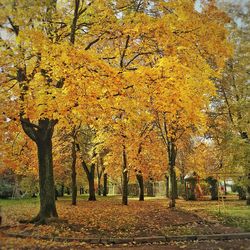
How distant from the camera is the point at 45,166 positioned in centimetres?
1505

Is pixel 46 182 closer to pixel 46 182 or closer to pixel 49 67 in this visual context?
pixel 46 182

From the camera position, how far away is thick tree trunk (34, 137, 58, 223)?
48.4 feet

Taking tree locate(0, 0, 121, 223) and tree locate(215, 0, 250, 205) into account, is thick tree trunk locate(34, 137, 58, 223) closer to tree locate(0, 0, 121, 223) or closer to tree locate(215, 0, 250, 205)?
tree locate(0, 0, 121, 223)

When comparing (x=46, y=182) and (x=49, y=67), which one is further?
(x=46, y=182)

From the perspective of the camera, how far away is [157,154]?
3133 cm

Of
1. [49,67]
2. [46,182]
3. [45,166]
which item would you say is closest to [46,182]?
[46,182]

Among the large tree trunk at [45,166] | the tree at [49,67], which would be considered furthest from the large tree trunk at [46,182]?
the tree at [49,67]

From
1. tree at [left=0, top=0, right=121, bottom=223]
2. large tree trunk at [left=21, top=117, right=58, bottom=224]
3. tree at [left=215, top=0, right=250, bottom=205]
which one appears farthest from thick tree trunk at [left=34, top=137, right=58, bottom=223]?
tree at [left=215, top=0, right=250, bottom=205]

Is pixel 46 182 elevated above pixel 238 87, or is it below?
below

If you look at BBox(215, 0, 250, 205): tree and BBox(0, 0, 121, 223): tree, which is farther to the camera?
BBox(215, 0, 250, 205): tree

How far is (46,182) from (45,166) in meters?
0.70

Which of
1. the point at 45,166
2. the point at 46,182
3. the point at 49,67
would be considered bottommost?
the point at 46,182

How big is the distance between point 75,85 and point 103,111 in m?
1.52

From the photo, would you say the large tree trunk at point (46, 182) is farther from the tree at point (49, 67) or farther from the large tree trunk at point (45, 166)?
the tree at point (49, 67)
